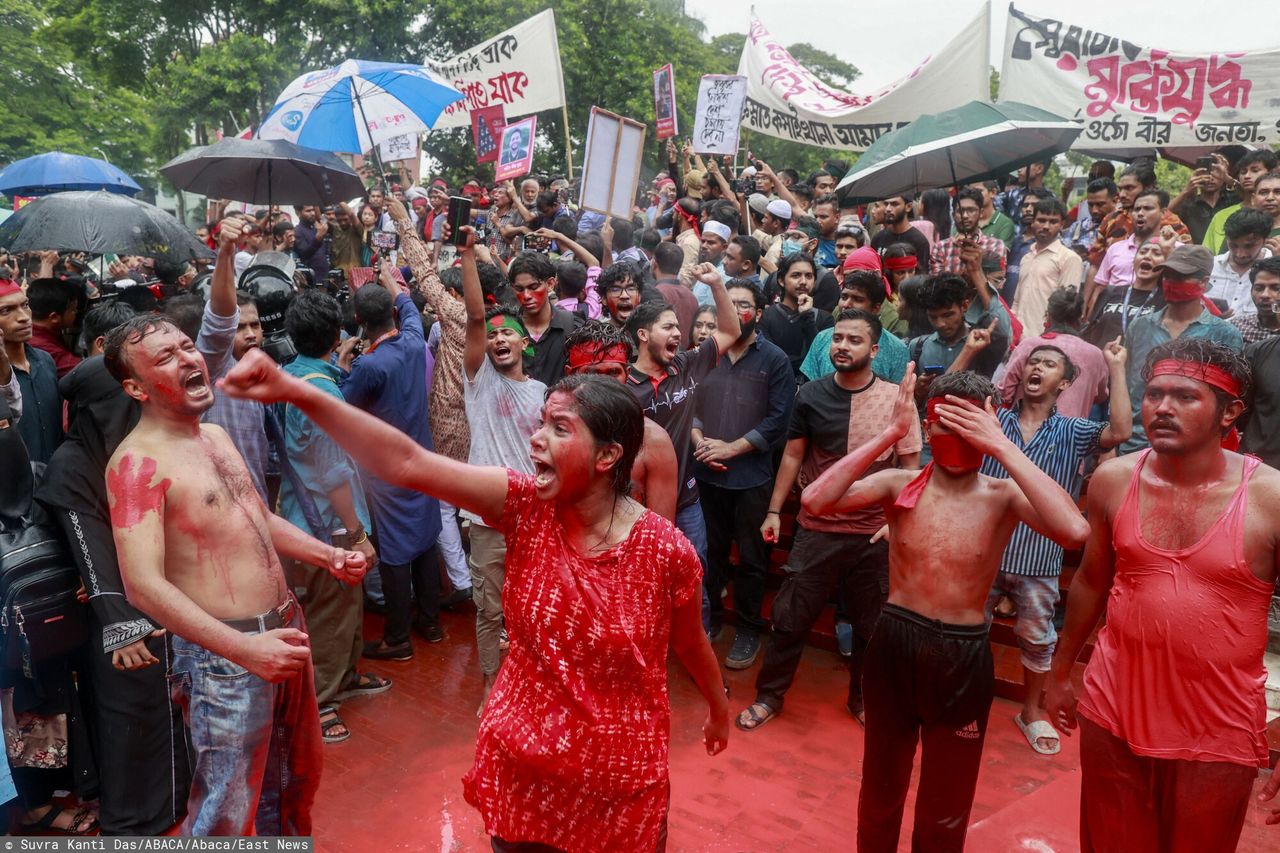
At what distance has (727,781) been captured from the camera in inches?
181

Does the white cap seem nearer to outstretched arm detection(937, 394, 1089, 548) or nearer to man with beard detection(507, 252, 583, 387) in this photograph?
man with beard detection(507, 252, 583, 387)

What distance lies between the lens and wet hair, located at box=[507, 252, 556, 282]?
5.97m

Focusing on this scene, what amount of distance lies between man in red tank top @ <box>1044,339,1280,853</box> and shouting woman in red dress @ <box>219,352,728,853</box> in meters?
1.53

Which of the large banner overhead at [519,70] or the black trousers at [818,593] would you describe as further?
the large banner overhead at [519,70]

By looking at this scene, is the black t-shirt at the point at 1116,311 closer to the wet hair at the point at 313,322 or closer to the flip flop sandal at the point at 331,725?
the wet hair at the point at 313,322

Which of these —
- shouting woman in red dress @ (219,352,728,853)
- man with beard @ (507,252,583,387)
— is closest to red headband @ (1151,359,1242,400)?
shouting woman in red dress @ (219,352,728,853)

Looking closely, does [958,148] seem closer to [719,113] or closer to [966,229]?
[966,229]

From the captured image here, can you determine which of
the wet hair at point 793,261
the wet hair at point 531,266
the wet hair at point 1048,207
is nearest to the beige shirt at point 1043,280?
the wet hair at point 1048,207

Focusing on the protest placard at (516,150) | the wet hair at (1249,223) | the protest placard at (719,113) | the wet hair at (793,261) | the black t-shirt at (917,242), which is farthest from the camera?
the protest placard at (516,150)

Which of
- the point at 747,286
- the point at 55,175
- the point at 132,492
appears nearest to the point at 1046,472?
the point at 747,286

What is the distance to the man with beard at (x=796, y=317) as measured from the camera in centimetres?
667

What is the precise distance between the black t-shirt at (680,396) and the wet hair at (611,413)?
227 cm

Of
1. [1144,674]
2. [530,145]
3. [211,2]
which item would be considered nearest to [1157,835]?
[1144,674]

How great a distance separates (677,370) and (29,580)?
3106 mm
